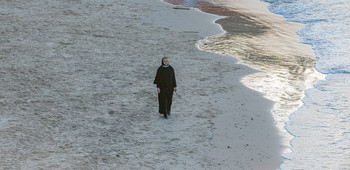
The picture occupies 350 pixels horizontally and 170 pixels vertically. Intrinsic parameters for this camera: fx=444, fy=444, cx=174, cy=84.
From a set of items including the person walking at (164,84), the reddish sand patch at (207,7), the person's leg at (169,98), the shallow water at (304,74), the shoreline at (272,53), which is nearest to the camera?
the shallow water at (304,74)

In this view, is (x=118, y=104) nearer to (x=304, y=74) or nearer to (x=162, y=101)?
(x=162, y=101)

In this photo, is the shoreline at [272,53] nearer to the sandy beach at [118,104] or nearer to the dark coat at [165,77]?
the sandy beach at [118,104]

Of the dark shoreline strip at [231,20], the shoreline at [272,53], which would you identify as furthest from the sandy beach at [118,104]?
the dark shoreline strip at [231,20]

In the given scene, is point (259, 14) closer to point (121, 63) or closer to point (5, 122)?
point (121, 63)

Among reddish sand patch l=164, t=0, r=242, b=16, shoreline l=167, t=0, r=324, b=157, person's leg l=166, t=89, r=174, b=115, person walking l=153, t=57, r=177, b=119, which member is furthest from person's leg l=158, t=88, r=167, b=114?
reddish sand patch l=164, t=0, r=242, b=16

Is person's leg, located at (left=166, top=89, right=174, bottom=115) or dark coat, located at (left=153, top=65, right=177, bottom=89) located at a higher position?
dark coat, located at (left=153, top=65, right=177, bottom=89)

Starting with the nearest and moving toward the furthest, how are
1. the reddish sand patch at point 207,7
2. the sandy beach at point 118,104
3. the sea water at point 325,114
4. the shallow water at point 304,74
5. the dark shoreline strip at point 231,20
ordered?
the sandy beach at point 118,104, the sea water at point 325,114, the shallow water at point 304,74, the dark shoreline strip at point 231,20, the reddish sand patch at point 207,7

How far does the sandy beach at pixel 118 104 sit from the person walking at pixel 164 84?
386mm

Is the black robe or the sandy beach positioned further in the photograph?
the black robe

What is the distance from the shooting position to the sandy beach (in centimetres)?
946

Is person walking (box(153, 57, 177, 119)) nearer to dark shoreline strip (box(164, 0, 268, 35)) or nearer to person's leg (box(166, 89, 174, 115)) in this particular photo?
person's leg (box(166, 89, 174, 115))

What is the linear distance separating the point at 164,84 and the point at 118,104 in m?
1.62

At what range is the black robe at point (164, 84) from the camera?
1144 cm

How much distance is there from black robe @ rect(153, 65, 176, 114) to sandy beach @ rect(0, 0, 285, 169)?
1.31 feet
